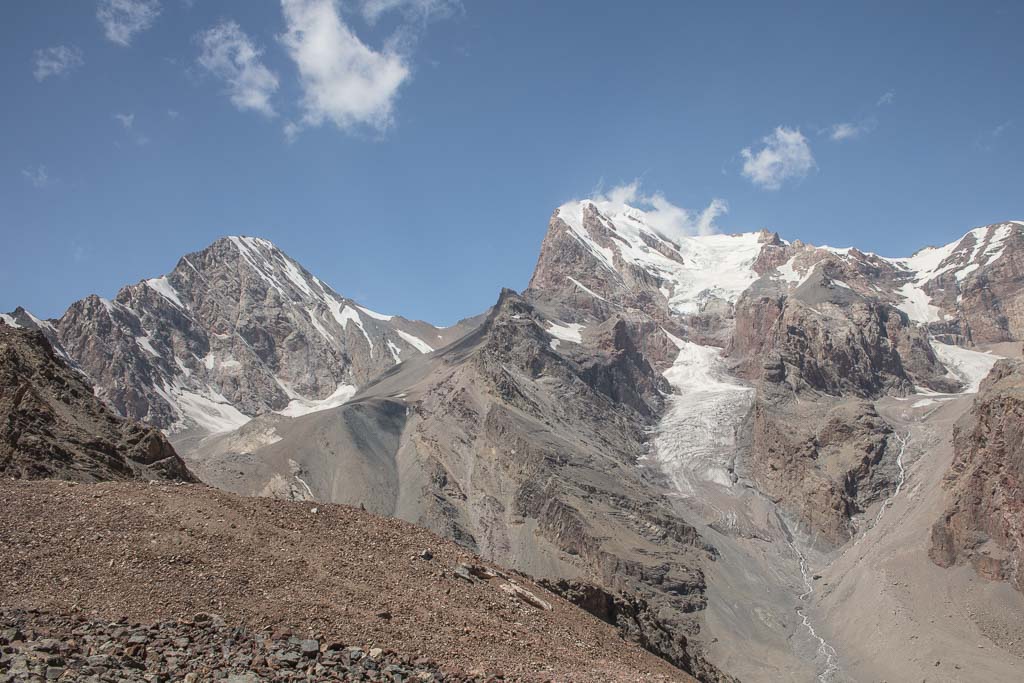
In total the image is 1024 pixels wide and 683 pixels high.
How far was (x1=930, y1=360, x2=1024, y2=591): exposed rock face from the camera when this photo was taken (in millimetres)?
98250

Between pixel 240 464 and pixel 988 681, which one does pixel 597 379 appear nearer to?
pixel 240 464

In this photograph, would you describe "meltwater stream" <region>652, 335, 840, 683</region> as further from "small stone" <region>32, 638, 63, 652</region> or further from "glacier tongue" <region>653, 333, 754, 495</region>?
"small stone" <region>32, 638, 63, 652</region>

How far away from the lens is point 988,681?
78.6 metres

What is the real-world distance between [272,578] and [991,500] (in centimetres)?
10278

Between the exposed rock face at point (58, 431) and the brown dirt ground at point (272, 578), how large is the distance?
26.5 feet

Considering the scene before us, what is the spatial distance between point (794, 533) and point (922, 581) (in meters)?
42.6

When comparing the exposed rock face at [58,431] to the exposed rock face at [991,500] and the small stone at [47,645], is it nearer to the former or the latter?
the small stone at [47,645]

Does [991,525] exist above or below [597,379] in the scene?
below

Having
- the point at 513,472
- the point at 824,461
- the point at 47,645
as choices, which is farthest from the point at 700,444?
the point at 47,645

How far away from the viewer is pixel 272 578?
21.8 m

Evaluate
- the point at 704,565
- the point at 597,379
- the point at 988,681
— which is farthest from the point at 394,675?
the point at 597,379

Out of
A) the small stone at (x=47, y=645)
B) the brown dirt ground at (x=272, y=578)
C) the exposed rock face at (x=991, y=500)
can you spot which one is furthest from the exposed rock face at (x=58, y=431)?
the exposed rock face at (x=991, y=500)

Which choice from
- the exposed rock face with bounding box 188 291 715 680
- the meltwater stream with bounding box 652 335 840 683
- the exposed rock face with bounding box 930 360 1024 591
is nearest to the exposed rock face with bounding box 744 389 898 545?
the meltwater stream with bounding box 652 335 840 683

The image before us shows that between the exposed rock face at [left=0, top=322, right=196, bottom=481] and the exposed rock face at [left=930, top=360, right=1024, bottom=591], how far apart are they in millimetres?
88044
